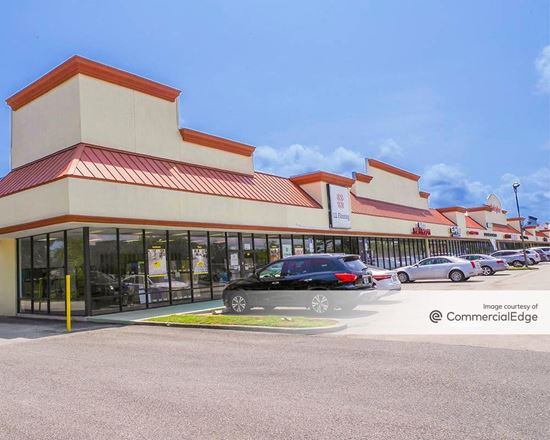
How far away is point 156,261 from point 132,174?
3.49 metres

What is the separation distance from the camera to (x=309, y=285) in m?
13.6

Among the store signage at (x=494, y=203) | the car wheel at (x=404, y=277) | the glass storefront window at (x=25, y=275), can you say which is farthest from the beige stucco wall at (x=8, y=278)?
the store signage at (x=494, y=203)

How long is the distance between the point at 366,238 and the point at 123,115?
20356 millimetres

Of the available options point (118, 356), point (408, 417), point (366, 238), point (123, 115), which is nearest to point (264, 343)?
point (118, 356)

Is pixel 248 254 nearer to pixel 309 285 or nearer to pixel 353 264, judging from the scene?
pixel 309 285

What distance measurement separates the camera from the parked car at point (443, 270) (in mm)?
24000

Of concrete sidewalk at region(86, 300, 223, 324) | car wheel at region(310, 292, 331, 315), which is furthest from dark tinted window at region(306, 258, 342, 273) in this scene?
concrete sidewalk at region(86, 300, 223, 324)

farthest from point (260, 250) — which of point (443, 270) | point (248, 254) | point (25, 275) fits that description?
point (25, 275)

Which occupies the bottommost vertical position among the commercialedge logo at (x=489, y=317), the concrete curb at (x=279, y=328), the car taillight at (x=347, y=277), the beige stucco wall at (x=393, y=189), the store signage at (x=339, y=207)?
the commercialedge logo at (x=489, y=317)

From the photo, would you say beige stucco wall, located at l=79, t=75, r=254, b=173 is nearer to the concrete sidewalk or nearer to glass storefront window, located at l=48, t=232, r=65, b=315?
glass storefront window, located at l=48, t=232, r=65, b=315

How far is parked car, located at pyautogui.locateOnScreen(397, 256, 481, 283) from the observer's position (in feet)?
78.7

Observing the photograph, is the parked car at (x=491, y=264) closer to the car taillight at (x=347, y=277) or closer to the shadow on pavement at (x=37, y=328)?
the car taillight at (x=347, y=277)

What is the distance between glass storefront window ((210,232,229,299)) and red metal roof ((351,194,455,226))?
1226 centimetres

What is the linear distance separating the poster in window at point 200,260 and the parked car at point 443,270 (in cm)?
1181
